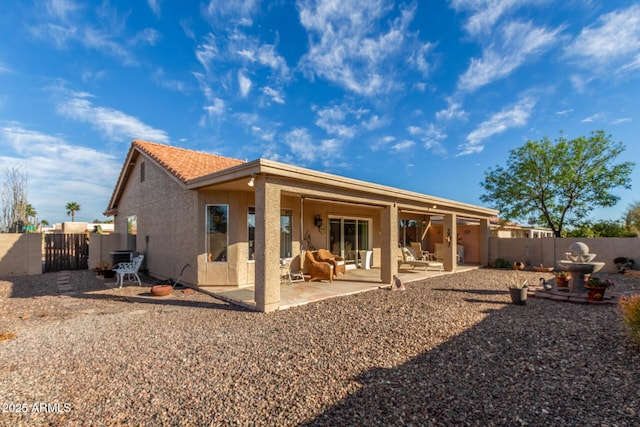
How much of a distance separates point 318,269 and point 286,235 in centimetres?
168

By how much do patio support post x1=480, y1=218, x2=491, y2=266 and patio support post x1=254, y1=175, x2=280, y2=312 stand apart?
46.0 ft

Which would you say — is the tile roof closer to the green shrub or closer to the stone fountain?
the green shrub

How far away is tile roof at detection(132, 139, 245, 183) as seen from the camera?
1001 centimetres

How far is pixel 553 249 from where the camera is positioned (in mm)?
14930

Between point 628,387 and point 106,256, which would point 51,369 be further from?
point 106,256

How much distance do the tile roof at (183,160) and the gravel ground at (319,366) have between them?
4.61 metres

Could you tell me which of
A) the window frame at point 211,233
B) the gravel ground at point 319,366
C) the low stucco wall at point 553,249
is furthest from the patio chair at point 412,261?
→ the window frame at point 211,233

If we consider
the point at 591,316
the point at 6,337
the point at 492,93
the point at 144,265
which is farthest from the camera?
the point at 492,93

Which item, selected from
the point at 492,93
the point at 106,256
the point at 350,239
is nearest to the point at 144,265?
the point at 106,256

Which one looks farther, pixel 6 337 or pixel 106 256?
pixel 106 256

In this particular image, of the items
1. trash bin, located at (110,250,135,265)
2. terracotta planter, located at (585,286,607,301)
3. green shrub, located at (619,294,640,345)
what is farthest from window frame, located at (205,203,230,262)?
terracotta planter, located at (585,286,607,301)

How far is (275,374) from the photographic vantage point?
3.75 metres

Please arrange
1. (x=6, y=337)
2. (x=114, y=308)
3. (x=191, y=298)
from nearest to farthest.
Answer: (x=6, y=337)
(x=114, y=308)
(x=191, y=298)

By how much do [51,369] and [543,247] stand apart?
18685 mm
